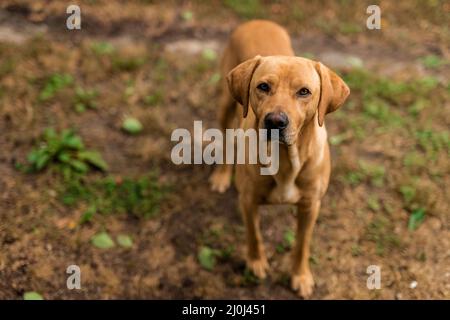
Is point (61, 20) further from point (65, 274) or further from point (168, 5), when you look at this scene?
point (65, 274)

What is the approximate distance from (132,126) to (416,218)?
3.03 meters

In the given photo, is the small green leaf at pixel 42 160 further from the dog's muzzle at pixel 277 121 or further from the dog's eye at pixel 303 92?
the dog's eye at pixel 303 92

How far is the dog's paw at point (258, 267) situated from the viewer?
4.08m

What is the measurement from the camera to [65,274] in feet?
13.1

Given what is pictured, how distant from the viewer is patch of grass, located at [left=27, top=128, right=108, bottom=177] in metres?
4.70

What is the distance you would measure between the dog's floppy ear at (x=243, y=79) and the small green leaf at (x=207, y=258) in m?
1.48

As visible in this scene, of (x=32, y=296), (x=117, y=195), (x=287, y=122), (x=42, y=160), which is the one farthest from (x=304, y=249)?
(x=42, y=160)

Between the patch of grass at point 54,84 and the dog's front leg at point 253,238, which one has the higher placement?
the patch of grass at point 54,84

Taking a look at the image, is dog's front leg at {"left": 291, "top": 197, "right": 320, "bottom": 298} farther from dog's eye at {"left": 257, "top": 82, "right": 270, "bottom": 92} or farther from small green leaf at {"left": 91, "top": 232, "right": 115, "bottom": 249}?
small green leaf at {"left": 91, "top": 232, "right": 115, "bottom": 249}

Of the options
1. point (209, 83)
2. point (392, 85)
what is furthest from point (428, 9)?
point (209, 83)

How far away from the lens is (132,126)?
5.23 meters

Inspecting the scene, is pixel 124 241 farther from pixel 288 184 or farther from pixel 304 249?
pixel 288 184

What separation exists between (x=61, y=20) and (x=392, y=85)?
Result: 4.37 m

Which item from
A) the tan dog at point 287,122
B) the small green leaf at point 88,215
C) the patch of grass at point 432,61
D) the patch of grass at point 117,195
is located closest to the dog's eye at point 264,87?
the tan dog at point 287,122
